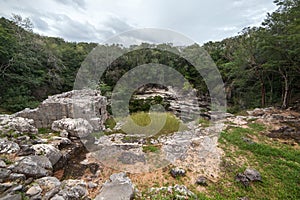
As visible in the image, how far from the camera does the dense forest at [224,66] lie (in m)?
8.75

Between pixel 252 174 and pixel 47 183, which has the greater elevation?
pixel 47 183

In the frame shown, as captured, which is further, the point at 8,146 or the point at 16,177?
the point at 8,146

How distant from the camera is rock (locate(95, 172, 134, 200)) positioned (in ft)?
9.22

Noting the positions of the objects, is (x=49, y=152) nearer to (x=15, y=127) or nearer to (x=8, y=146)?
(x=8, y=146)

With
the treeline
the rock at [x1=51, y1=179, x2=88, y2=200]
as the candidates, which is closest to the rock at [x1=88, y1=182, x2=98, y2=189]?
the rock at [x1=51, y1=179, x2=88, y2=200]

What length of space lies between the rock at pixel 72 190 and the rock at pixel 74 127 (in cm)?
234

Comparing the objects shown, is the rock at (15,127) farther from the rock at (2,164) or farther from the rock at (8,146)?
the rock at (2,164)

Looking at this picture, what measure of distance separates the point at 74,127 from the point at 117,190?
3.19 m

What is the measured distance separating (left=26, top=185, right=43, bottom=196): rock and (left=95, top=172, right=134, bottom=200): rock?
3.24 ft

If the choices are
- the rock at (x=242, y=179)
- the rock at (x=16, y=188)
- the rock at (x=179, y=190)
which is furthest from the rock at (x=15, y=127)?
the rock at (x=242, y=179)

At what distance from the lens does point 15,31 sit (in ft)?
56.3

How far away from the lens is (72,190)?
2881 mm

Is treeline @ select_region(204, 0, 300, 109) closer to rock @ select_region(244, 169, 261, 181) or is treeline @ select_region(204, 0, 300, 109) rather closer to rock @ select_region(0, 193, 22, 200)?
rock @ select_region(244, 169, 261, 181)

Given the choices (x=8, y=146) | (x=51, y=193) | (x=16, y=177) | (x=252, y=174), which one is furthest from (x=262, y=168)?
(x=8, y=146)
